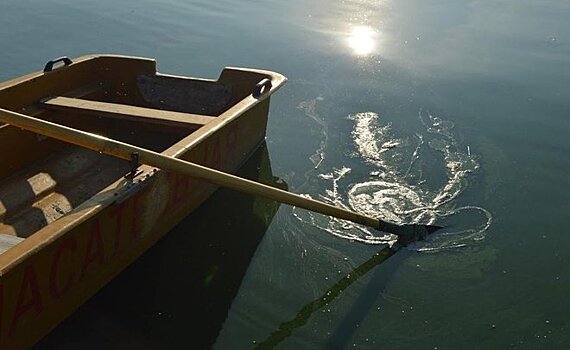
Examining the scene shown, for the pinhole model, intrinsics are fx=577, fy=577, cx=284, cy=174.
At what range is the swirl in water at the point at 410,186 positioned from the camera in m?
5.61

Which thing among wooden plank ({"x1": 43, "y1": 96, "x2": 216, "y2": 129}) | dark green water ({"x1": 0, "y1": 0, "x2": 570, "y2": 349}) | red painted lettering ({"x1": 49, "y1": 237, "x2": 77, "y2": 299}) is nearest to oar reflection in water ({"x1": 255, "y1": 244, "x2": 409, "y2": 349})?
dark green water ({"x1": 0, "y1": 0, "x2": 570, "y2": 349})

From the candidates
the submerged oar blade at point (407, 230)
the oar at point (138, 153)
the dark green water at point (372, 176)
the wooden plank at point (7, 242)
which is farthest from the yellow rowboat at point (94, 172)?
the submerged oar blade at point (407, 230)

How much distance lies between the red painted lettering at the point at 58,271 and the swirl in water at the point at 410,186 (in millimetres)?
2568

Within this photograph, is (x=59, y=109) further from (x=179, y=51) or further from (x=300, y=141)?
(x=179, y=51)

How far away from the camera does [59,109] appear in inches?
221

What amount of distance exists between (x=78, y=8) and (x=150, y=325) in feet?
35.4

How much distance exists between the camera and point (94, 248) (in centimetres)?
384

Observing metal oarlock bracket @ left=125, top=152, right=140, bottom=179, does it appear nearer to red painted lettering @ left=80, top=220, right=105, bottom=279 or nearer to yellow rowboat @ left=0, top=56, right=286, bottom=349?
yellow rowboat @ left=0, top=56, right=286, bottom=349

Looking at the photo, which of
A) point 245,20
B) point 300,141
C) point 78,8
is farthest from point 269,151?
point 78,8

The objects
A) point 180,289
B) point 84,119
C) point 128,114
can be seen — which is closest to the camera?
point 180,289

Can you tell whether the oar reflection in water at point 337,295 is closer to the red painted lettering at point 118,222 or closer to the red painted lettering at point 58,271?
the red painted lettering at point 118,222

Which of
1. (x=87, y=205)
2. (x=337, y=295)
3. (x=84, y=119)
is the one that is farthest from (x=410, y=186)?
(x=87, y=205)

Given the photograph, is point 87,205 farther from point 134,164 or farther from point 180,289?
point 180,289

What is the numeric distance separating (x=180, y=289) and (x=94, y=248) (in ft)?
3.17
